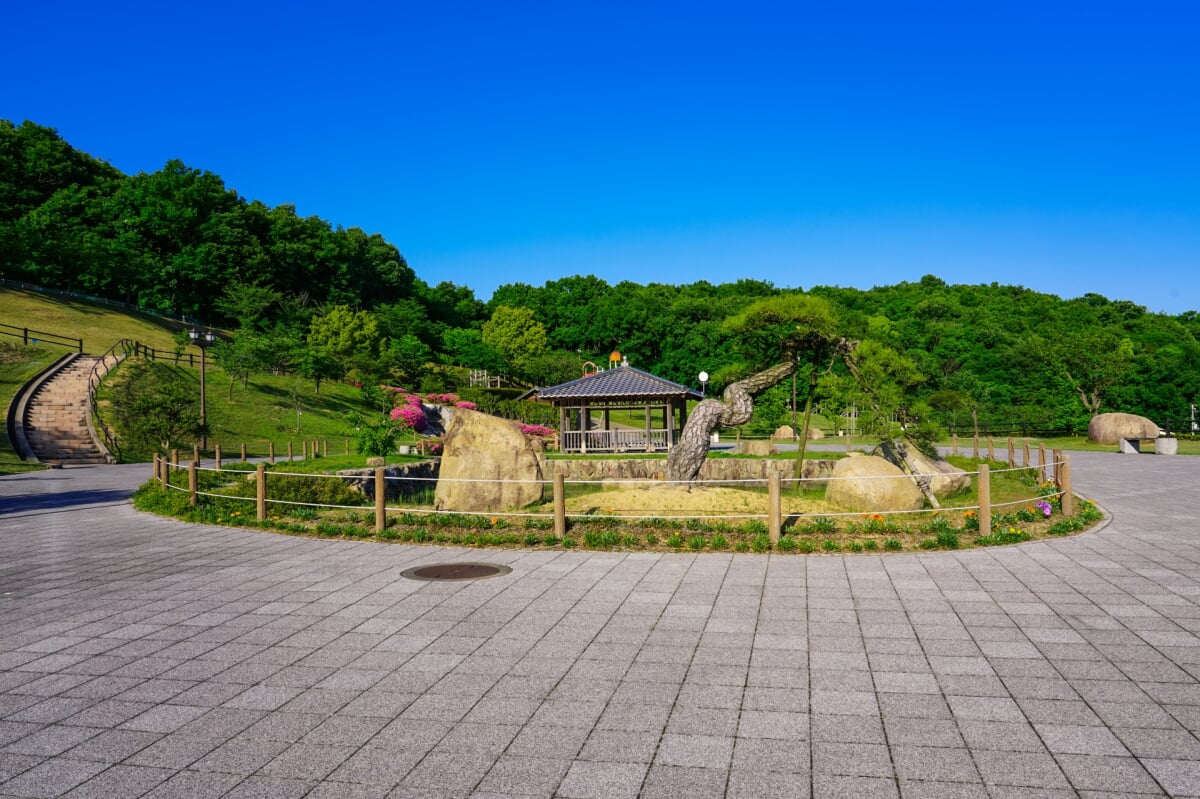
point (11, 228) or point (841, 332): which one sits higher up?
point (11, 228)

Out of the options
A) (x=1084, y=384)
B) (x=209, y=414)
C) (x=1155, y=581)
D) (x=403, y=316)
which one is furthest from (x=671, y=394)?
(x=403, y=316)

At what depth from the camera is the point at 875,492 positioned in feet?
48.1

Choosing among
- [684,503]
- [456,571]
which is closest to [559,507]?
[456,571]

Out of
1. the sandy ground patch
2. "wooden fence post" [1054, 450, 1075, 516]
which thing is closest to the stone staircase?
the sandy ground patch

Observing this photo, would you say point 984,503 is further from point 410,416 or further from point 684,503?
point 410,416

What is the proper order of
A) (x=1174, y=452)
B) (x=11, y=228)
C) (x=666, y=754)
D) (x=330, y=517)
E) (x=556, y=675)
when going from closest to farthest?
(x=666, y=754) → (x=556, y=675) → (x=330, y=517) → (x=1174, y=452) → (x=11, y=228)

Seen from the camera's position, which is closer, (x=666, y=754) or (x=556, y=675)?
(x=666, y=754)

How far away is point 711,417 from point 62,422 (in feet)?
93.1

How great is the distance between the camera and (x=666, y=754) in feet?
13.2

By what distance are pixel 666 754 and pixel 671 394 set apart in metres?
28.4

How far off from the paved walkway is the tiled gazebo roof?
2259 centimetres

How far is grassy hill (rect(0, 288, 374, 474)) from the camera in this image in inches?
1357

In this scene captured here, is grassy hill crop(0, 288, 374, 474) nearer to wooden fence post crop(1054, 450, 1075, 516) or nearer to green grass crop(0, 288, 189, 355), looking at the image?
green grass crop(0, 288, 189, 355)

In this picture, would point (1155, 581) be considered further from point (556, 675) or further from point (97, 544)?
point (97, 544)
